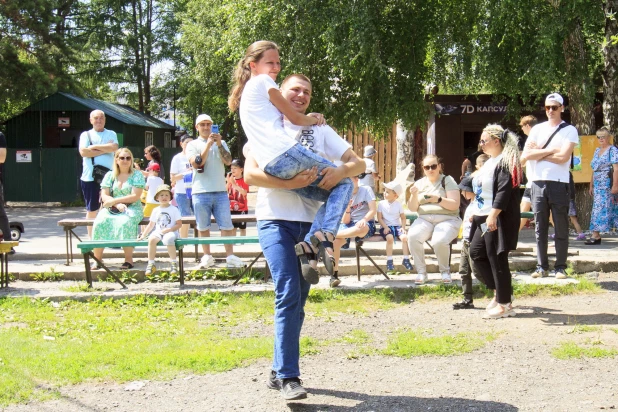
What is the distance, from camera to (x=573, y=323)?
721cm

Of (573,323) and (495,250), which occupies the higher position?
(495,250)

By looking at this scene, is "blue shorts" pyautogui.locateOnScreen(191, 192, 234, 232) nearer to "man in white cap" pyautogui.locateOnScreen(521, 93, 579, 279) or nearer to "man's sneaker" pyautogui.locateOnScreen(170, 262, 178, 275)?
"man's sneaker" pyautogui.locateOnScreen(170, 262, 178, 275)

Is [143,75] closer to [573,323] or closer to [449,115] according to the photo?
[449,115]

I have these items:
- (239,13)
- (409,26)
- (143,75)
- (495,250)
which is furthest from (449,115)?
(143,75)

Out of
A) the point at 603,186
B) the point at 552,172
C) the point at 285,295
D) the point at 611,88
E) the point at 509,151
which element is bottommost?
the point at 285,295

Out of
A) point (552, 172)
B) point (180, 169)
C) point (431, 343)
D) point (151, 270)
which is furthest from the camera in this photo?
point (180, 169)

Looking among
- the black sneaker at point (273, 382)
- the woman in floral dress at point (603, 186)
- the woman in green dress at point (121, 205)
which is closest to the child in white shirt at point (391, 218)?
the woman in green dress at point (121, 205)

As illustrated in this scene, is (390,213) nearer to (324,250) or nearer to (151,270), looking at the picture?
(151,270)

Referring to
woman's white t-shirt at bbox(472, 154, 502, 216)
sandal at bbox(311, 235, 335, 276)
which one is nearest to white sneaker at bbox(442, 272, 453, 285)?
woman's white t-shirt at bbox(472, 154, 502, 216)

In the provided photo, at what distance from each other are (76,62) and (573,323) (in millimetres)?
22880

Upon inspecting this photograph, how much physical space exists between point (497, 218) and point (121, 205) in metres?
4.66

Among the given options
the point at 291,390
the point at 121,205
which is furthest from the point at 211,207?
the point at 291,390

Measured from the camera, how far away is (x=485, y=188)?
25.2ft

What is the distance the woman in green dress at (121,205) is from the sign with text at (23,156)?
17.6m
